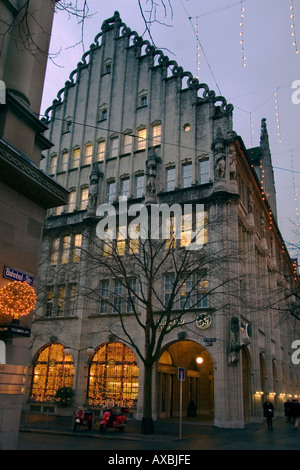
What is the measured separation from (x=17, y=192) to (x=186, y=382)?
87.4 feet

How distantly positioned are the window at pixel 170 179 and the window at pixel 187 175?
2.44ft

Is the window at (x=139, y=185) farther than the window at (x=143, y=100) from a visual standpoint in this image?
No

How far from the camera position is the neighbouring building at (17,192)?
1083 centimetres

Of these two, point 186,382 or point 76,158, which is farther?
point 76,158

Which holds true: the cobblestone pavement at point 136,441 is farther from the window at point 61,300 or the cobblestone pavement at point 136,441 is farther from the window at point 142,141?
the window at point 142,141

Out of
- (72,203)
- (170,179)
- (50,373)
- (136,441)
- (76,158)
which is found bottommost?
(136,441)

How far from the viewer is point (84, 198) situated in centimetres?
3644

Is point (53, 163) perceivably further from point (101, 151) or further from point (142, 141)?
point (142, 141)

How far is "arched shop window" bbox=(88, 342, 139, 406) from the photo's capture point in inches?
1147

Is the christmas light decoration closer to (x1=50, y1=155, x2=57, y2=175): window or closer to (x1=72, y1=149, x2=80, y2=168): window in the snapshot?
(x1=72, y1=149, x2=80, y2=168): window

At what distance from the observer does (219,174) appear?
96.9ft

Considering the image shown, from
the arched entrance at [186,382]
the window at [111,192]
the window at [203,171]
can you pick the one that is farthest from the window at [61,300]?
the window at [203,171]

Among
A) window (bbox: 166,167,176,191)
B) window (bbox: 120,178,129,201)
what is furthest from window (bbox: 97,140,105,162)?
window (bbox: 166,167,176,191)

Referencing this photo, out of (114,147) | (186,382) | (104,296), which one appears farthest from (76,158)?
(186,382)
